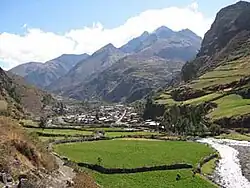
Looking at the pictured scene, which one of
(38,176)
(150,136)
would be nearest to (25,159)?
(38,176)

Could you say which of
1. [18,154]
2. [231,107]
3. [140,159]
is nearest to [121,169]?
[140,159]

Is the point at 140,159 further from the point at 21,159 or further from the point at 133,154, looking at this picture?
the point at 21,159

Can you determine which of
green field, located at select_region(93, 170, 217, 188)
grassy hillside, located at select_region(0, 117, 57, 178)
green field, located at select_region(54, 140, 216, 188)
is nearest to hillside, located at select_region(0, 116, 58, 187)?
grassy hillside, located at select_region(0, 117, 57, 178)

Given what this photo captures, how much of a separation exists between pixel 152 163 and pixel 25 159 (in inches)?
1072

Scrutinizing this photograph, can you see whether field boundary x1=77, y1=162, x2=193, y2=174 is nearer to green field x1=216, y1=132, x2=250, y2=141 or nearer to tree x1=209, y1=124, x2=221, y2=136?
green field x1=216, y1=132, x2=250, y2=141

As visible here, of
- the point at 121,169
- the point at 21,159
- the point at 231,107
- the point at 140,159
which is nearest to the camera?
the point at 21,159

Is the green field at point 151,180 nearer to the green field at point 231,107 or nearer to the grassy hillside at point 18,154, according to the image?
the grassy hillside at point 18,154

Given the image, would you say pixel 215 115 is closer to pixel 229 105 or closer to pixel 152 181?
pixel 229 105

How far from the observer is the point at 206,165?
75125mm

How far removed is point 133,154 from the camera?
250 ft

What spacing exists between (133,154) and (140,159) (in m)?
4.80

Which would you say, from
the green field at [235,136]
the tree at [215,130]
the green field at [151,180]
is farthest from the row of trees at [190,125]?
the green field at [151,180]

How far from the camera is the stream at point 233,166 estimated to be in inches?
2487

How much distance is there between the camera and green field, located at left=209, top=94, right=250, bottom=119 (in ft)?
504
